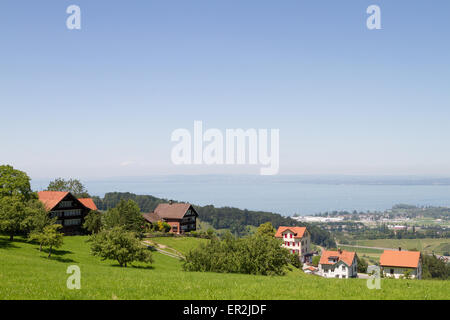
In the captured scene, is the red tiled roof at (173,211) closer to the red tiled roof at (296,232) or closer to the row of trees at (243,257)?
the red tiled roof at (296,232)

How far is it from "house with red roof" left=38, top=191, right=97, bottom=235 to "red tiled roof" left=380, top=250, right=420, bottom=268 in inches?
2582

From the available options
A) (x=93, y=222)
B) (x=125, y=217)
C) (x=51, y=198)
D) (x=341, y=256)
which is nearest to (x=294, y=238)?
(x=341, y=256)

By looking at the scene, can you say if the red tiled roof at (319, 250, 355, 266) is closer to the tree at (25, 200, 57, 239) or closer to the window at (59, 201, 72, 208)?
the window at (59, 201, 72, 208)

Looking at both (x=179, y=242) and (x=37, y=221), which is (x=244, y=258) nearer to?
(x=37, y=221)

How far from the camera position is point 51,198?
7725cm

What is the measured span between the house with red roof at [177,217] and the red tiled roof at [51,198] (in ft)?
76.3

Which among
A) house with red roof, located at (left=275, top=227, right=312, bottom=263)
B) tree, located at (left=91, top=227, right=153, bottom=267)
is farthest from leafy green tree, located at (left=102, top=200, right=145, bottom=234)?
house with red roof, located at (left=275, top=227, right=312, bottom=263)

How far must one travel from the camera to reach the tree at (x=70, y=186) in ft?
357

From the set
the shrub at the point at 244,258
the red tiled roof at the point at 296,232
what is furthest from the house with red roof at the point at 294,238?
the shrub at the point at 244,258

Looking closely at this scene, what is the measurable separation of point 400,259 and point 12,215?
7262 centimetres

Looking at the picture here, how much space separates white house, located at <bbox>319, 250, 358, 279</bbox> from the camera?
85.9 meters

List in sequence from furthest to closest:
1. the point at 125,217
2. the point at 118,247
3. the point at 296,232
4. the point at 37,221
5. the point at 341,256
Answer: the point at 296,232, the point at 341,256, the point at 125,217, the point at 37,221, the point at 118,247
